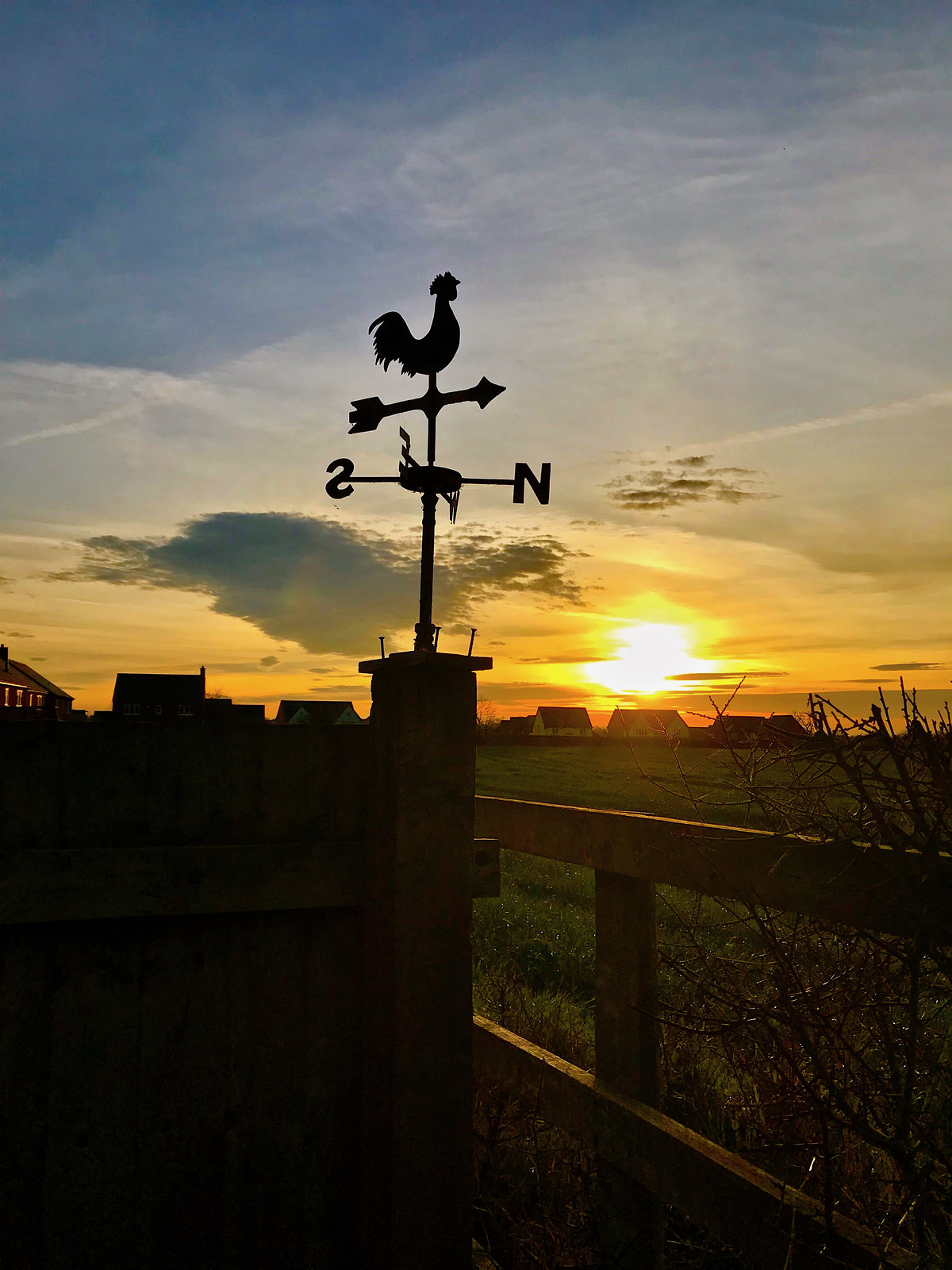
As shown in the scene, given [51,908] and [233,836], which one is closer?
[51,908]

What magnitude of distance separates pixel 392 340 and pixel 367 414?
0.37 m

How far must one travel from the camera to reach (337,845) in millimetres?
2338

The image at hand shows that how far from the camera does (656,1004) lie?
2.56 m

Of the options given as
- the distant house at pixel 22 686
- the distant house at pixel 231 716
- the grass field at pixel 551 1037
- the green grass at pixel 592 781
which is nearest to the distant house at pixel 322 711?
the distant house at pixel 22 686

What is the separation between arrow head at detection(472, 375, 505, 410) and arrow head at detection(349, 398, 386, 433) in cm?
32

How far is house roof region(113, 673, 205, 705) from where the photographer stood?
51.8 m

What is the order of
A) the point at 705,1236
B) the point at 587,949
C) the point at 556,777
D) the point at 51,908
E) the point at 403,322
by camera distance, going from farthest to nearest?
the point at 556,777, the point at 587,949, the point at 403,322, the point at 705,1236, the point at 51,908

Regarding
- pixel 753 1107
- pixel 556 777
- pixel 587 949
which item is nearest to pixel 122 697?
pixel 556 777

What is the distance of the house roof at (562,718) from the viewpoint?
108 metres

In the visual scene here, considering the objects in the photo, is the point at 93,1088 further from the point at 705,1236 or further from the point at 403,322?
the point at 403,322

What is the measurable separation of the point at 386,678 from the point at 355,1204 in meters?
1.35

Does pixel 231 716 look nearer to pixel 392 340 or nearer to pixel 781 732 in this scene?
pixel 392 340

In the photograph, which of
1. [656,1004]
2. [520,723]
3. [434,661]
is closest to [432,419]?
[434,661]

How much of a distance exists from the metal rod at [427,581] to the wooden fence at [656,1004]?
2.57 ft
